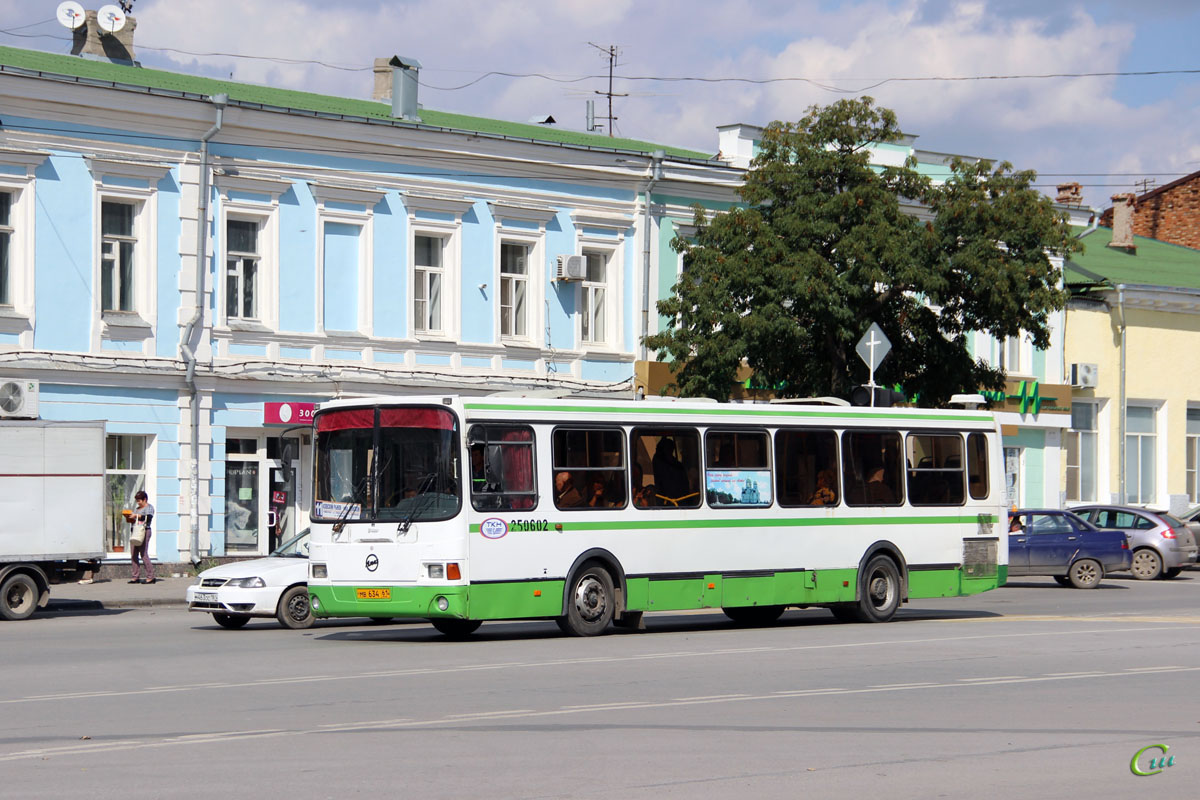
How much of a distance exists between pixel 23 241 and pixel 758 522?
1487 cm

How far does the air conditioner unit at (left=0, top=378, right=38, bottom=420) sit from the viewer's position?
24844 mm

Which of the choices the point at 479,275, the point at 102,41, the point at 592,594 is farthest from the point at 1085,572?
the point at 102,41

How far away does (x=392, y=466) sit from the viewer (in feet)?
58.3

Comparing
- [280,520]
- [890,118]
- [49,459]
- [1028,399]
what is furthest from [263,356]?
[1028,399]

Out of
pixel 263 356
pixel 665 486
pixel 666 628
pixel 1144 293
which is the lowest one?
pixel 666 628

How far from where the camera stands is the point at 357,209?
32344mm

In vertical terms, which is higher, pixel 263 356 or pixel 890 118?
pixel 890 118

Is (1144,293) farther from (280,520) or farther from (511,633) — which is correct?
(511,633)

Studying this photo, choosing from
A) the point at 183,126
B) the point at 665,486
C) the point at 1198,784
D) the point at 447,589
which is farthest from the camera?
the point at 183,126

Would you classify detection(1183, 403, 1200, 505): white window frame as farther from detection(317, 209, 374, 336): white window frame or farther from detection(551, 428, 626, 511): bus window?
detection(551, 428, 626, 511): bus window

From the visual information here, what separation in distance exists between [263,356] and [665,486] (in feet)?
45.0

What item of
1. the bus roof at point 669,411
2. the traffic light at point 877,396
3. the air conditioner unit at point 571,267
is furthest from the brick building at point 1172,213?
the bus roof at point 669,411

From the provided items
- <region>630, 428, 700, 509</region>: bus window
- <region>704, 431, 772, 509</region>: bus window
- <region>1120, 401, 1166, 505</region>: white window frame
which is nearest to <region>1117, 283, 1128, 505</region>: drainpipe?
<region>1120, 401, 1166, 505</region>: white window frame

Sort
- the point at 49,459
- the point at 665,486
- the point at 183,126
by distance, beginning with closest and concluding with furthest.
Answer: the point at 665,486
the point at 49,459
the point at 183,126
